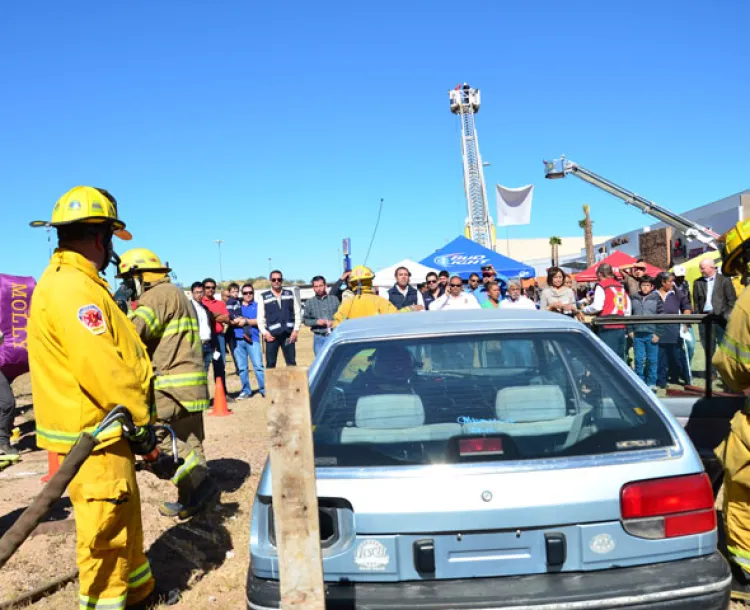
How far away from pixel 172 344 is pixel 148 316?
0.87 ft

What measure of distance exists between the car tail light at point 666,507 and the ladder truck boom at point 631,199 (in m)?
20.7

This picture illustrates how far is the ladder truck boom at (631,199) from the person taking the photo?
21.1m

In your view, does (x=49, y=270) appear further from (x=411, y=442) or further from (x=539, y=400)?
(x=539, y=400)

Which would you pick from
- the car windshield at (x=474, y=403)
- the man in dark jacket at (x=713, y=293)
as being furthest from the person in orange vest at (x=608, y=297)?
the car windshield at (x=474, y=403)

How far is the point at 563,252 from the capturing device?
8594cm

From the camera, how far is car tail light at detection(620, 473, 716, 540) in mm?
2086

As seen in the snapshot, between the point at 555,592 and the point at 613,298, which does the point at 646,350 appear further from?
the point at 613,298

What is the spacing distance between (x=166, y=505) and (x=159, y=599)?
132 centimetres

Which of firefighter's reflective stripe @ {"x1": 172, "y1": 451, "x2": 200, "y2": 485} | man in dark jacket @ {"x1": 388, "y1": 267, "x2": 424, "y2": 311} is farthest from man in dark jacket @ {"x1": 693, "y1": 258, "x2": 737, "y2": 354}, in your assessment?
firefighter's reflective stripe @ {"x1": 172, "y1": 451, "x2": 200, "y2": 485}

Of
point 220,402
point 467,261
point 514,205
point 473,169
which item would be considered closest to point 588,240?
point 473,169

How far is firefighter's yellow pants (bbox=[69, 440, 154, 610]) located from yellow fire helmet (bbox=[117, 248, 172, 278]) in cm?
188

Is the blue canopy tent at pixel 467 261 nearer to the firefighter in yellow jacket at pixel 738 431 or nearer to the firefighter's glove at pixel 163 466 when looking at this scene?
the firefighter in yellow jacket at pixel 738 431

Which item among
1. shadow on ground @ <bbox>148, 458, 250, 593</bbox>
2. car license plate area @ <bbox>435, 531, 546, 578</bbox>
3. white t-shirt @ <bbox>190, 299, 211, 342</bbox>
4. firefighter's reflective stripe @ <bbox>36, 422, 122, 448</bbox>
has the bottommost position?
shadow on ground @ <bbox>148, 458, 250, 593</bbox>

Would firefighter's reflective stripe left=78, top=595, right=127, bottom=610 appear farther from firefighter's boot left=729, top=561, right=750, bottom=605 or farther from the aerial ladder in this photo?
the aerial ladder
